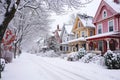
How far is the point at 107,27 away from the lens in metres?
26.6

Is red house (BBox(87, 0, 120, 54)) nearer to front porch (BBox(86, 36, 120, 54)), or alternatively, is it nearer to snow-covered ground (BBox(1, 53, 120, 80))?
front porch (BBox(86, 36, 120, 54))

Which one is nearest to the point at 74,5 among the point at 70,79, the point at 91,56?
the point at 70,79

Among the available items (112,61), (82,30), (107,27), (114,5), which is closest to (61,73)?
(112,61)

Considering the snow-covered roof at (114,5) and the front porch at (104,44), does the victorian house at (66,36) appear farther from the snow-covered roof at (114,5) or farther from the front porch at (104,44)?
the snow-covered roof at (114,5)

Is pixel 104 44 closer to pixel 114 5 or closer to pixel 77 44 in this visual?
pixel 114 5

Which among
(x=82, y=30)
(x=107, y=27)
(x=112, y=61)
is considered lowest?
(x=112, y=61)

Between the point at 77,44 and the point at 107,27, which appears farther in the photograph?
the point at 77,44

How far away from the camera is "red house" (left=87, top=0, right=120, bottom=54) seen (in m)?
23.6

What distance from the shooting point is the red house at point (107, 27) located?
77.4ft

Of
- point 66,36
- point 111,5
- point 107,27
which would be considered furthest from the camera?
point 66,36

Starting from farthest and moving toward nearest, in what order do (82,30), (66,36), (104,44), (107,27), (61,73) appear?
(66,36)
(82,30)
(104,44)
(107,27)
(61,73)

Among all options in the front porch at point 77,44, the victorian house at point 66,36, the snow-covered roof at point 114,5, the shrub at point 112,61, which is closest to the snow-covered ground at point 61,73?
the shrub at point 112,61

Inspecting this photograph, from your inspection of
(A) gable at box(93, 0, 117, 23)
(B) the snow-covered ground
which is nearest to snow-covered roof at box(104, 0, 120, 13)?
(A) gable at box(93, 0, 117, 23)

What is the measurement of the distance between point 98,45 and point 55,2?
18.4 metres
